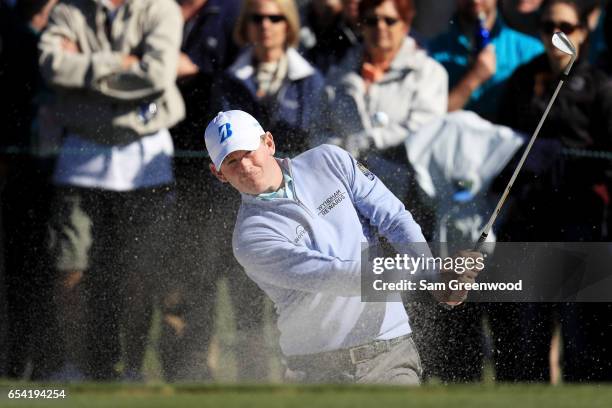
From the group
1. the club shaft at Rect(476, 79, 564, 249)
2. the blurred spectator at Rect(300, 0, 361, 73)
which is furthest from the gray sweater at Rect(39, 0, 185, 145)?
the club shaft at Rect(476, 79, 564, 249)

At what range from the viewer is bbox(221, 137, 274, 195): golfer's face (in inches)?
210

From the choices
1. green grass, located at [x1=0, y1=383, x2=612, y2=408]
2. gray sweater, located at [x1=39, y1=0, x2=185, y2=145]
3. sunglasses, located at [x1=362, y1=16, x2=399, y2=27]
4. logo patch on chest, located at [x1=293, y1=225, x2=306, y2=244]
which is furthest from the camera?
sunglasses, located at [x1=362, y1=16, x2=399, y2=27]

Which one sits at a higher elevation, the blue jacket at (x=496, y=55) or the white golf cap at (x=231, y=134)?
the blue jacket at (x=496, y=55)

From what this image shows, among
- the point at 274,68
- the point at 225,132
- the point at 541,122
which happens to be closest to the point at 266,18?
the point at 274,68

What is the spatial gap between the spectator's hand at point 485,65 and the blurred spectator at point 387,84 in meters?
0.15

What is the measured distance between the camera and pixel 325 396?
5090 mm

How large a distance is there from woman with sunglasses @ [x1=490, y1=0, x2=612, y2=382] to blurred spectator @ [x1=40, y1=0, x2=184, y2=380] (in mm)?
1497

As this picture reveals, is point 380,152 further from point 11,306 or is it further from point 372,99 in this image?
point 11,306

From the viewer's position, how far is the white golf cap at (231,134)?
5.33 meters

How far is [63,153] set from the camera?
5809mm

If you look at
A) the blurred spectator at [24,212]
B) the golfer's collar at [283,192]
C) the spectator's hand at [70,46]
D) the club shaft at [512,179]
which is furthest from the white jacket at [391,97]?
the blurred spectator at [24,212]

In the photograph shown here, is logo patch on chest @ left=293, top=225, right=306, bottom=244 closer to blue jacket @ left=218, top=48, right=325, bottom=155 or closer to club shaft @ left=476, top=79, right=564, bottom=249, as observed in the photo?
blue jacket @ left=218, top=48, right=325, bottom=155

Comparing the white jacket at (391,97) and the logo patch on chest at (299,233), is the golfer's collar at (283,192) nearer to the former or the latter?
the logo patch on chest at (299,233)

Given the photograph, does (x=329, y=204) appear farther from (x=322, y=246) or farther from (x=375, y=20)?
(x=375, y=20)
